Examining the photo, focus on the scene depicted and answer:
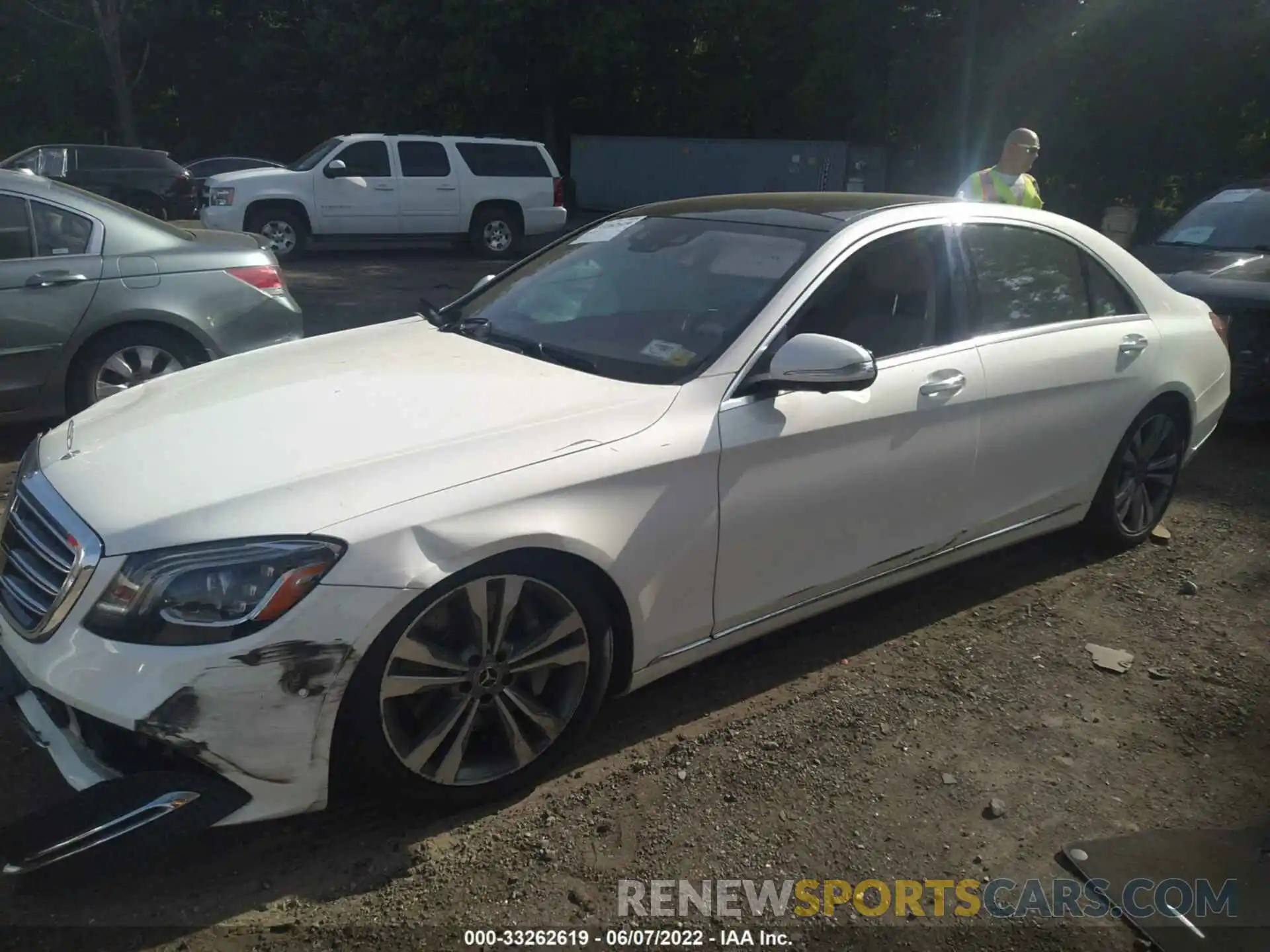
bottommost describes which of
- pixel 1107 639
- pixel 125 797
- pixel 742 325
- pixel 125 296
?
pixel 1107 639

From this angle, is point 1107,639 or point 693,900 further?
point 1107,639

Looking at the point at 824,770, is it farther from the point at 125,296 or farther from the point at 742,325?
the point at 125,296

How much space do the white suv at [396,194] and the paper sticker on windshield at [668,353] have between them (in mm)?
12775

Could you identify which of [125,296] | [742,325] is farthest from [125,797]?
[125,296]

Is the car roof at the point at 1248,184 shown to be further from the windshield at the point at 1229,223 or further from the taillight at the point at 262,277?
the taillight at the point at 262,277

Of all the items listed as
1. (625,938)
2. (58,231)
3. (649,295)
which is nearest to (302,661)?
(625,938)

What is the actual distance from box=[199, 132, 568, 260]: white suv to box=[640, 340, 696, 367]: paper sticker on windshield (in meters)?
12.8

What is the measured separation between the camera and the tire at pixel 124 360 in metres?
5.74

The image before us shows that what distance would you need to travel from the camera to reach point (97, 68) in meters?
33.6

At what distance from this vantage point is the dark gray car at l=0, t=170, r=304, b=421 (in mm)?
5578

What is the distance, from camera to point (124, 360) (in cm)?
586

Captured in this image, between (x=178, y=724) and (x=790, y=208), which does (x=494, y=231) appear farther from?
(x=178, y=724)

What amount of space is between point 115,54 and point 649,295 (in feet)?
98.0

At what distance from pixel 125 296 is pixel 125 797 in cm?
410
